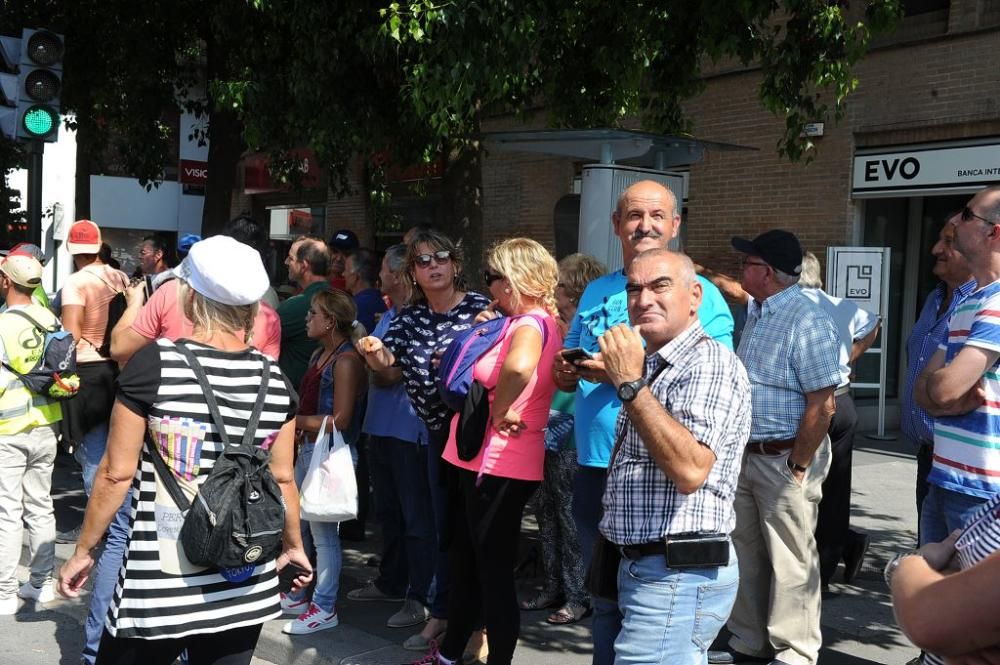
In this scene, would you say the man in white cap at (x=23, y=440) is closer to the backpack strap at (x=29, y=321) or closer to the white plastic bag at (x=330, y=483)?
the backpack strap at (x=29, y=321)

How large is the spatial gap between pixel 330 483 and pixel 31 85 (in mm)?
4686

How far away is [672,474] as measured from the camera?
261 cm

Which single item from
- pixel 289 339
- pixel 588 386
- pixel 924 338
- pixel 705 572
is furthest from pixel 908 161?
pixel 705 572

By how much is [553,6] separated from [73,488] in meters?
5.38

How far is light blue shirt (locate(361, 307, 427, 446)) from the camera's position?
4.88m

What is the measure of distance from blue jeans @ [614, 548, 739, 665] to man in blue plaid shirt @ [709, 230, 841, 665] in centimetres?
154

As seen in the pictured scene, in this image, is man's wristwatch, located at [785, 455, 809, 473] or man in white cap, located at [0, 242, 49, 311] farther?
man in white cap, located at [0, 242, 49, 311]

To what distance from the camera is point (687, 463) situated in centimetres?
259

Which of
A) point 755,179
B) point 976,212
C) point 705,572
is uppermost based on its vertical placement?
point 755,179

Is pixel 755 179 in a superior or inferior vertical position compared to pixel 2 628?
superior

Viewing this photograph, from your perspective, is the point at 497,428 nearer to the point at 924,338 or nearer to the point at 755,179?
the point at 924,338

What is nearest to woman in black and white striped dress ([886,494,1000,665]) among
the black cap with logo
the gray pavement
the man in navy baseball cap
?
the black cap with logo

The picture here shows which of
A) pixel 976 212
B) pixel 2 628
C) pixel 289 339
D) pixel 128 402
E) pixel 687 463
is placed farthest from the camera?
pixel 289 339

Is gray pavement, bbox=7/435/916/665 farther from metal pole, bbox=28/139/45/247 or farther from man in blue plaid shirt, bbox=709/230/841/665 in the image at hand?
metal pole, bbox=28/139/45/247
